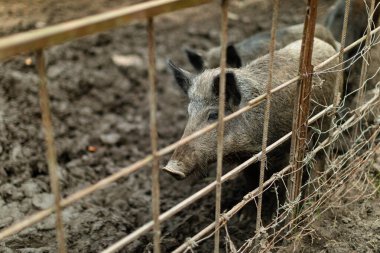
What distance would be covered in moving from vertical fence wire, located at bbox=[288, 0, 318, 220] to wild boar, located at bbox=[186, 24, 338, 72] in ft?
4.46

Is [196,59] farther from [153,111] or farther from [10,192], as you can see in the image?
[153,111]

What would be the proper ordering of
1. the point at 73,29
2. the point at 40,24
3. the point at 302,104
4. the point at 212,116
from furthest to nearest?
A: the point at 40,24, the point at 212,116, the point at 302,104, the point at 73,29

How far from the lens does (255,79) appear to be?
3.27 m

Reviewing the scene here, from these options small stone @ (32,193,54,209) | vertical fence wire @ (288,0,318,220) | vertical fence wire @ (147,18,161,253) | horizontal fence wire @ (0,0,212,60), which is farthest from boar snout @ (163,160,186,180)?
horizontal fence wire @ (0,0,212,60)

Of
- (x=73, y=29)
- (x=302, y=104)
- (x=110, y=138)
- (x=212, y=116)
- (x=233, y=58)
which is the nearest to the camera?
(x=73, y=29)

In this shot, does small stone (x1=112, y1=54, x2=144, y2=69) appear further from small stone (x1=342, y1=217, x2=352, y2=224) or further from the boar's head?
small stone (x1=342, y1=217, x2=352, y2=224)

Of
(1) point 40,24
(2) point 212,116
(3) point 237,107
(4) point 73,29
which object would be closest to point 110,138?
(2) point 212,116

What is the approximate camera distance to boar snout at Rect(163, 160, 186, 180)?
289 cm

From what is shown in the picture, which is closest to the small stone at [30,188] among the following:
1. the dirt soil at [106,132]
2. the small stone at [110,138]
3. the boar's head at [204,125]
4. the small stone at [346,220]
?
the dirt soil at [106,132]

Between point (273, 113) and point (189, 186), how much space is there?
3.67 ft

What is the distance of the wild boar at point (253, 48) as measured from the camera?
4.12 meters

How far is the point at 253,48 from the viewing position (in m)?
4.64

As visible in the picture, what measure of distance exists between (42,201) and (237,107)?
4.96 feet

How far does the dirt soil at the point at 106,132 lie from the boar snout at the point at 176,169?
Result: 45 cm
